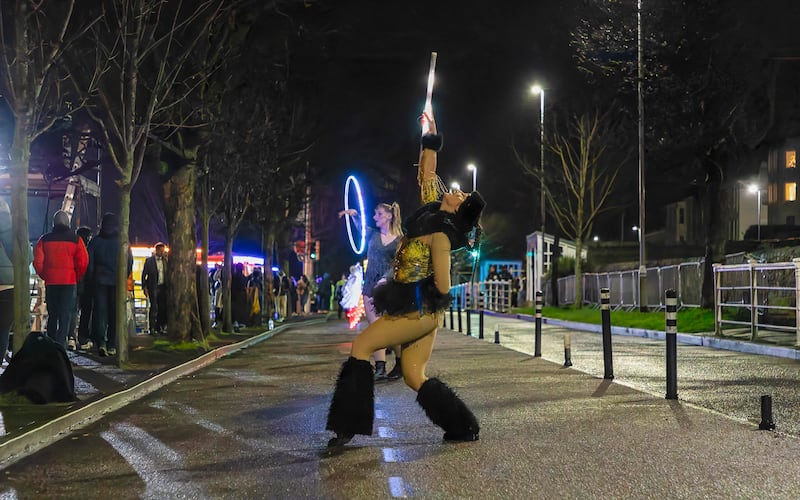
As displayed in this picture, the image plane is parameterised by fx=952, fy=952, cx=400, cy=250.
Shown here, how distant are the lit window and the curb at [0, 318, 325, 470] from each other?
65.5 m

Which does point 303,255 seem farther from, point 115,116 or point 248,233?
point 115,116

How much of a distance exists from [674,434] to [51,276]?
8.65 meters

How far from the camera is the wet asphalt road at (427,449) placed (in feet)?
19.2

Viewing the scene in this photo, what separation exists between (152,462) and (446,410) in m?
2.16

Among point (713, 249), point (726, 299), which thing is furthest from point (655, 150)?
point (726, 299)

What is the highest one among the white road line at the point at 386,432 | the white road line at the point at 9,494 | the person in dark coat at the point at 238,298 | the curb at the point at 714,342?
the person in dark coat at the point at 238,298

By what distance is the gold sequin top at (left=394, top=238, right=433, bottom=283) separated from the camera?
7141 mm

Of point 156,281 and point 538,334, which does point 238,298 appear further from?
point 538,334

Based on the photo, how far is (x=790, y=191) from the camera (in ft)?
236

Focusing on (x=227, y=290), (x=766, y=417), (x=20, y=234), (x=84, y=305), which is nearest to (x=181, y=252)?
(x=84, y=305)

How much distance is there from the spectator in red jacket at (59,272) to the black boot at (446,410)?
7.29 meters

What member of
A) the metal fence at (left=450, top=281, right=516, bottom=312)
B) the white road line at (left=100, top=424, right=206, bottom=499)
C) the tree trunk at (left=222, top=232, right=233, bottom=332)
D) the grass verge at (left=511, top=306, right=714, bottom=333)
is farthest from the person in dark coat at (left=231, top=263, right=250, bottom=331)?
the metal fence at (left=450, top=281, right=516, bottom=312)

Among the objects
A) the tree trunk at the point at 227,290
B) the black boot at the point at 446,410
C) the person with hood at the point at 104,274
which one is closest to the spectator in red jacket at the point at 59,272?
the person with hood at the point at 104,274

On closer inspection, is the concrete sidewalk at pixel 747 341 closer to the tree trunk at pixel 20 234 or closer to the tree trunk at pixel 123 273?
the tree trunk at pixel 123 273
